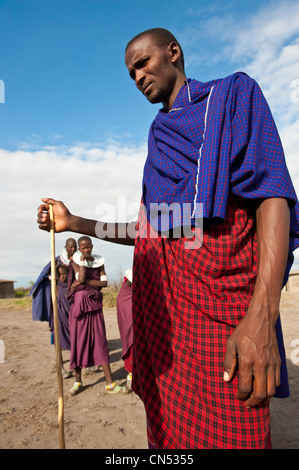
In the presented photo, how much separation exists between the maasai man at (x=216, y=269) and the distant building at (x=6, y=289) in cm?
2567

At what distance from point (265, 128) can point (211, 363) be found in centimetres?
85

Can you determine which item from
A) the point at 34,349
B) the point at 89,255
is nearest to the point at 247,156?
the point at 89,255

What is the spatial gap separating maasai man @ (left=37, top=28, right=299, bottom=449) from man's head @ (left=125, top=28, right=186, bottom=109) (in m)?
0.14

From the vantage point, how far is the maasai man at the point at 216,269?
1.08 m

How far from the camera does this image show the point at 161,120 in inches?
58.2

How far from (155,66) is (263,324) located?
121cm

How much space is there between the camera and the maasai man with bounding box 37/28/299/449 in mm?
1077

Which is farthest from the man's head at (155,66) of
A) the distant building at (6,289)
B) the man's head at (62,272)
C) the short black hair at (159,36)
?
the distant building at (6,289)

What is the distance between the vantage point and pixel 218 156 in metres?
1.19

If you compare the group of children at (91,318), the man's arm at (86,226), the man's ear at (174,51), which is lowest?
the group of children at (91,318)

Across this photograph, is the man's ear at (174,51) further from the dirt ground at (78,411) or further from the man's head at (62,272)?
the man's head at (62,272)

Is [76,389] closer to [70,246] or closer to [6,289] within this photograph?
[70,246]

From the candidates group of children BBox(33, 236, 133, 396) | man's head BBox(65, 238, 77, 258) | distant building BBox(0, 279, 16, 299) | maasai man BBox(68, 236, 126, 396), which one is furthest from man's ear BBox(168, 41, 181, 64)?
distant building BBox(0, 279, 16, 299)
